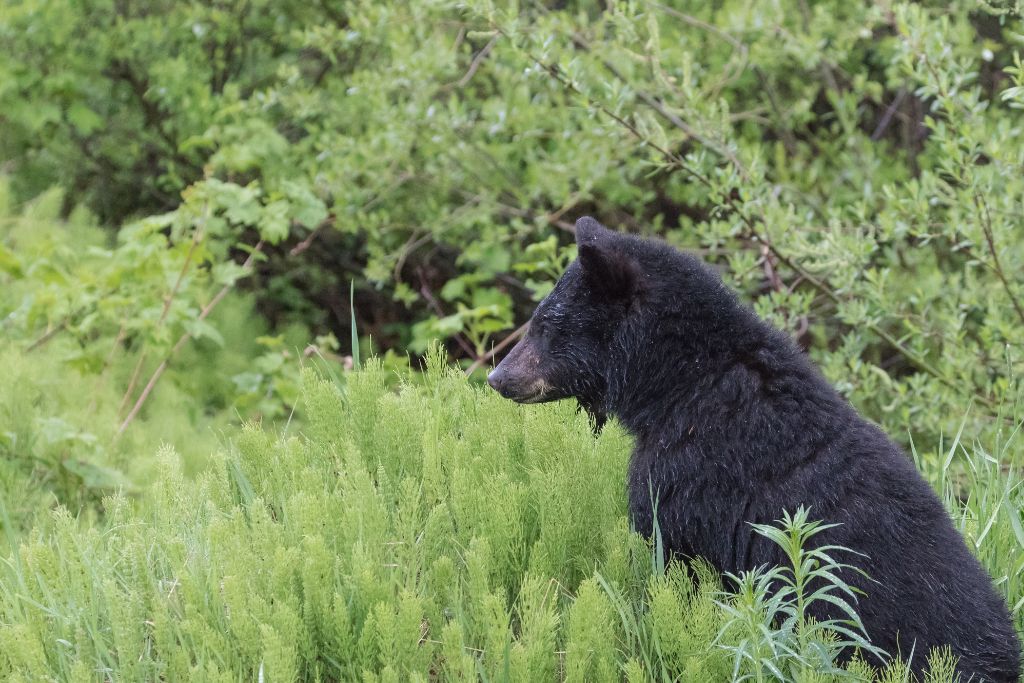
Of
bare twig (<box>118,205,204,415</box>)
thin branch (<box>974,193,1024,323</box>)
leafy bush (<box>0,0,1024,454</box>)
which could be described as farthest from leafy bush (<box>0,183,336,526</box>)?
thin branch (<box>974,193,1024,323</box>)

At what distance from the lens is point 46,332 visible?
21.7 ft

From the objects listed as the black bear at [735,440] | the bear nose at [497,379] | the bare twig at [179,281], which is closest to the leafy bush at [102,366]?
the bare twig at [179,281]

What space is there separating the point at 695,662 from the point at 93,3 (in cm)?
707

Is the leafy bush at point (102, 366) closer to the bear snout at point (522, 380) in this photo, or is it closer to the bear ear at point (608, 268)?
the bear snout at point (522, 380)

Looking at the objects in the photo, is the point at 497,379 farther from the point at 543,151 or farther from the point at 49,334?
the point at 49,334

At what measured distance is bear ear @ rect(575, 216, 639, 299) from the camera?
3.28 meters

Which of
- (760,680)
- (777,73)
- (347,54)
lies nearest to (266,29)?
(347,54)

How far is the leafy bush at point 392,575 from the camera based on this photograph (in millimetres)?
2621

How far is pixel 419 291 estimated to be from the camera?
9.03 m

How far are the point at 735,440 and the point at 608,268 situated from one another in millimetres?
609

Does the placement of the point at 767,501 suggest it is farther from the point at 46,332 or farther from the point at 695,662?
the point at 46,332

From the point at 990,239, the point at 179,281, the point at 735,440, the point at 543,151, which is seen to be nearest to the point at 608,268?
the point at 735,440

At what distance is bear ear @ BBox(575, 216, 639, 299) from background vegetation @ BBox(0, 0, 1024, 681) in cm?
53

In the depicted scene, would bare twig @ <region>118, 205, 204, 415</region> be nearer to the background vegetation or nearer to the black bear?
the background vegetation
